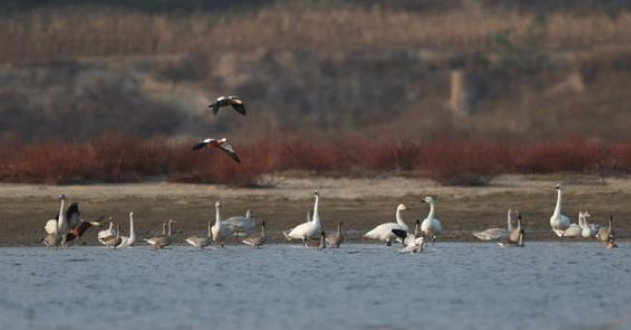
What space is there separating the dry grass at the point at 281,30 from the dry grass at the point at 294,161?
39.5 ft

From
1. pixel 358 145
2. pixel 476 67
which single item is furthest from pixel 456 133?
pixel 358 145

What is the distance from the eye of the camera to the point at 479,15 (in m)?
39.9

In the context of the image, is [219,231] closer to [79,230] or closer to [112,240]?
[112,240]

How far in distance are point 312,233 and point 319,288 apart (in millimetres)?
3520

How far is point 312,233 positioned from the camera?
18.5m

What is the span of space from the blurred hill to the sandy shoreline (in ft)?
30.2

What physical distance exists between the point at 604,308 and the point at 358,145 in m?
13.7

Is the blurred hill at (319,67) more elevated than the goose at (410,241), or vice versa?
the blurred hill at (319,67)

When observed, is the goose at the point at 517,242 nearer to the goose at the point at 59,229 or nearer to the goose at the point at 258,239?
the goose at the point at 258,239

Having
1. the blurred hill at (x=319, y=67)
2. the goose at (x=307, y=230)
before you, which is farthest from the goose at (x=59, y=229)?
the blurred hill at (x=319, y=67)

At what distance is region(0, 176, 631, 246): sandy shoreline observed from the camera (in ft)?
65.4

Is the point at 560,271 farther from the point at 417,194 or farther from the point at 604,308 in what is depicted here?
the point at 417,194

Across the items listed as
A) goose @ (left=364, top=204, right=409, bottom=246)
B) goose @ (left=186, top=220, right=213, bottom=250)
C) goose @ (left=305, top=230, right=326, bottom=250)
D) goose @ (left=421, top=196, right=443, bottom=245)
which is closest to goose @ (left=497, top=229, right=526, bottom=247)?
goose @ (left=421, top=196, right=443, bottom=245)

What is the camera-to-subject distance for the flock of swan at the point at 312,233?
59.4 feet
